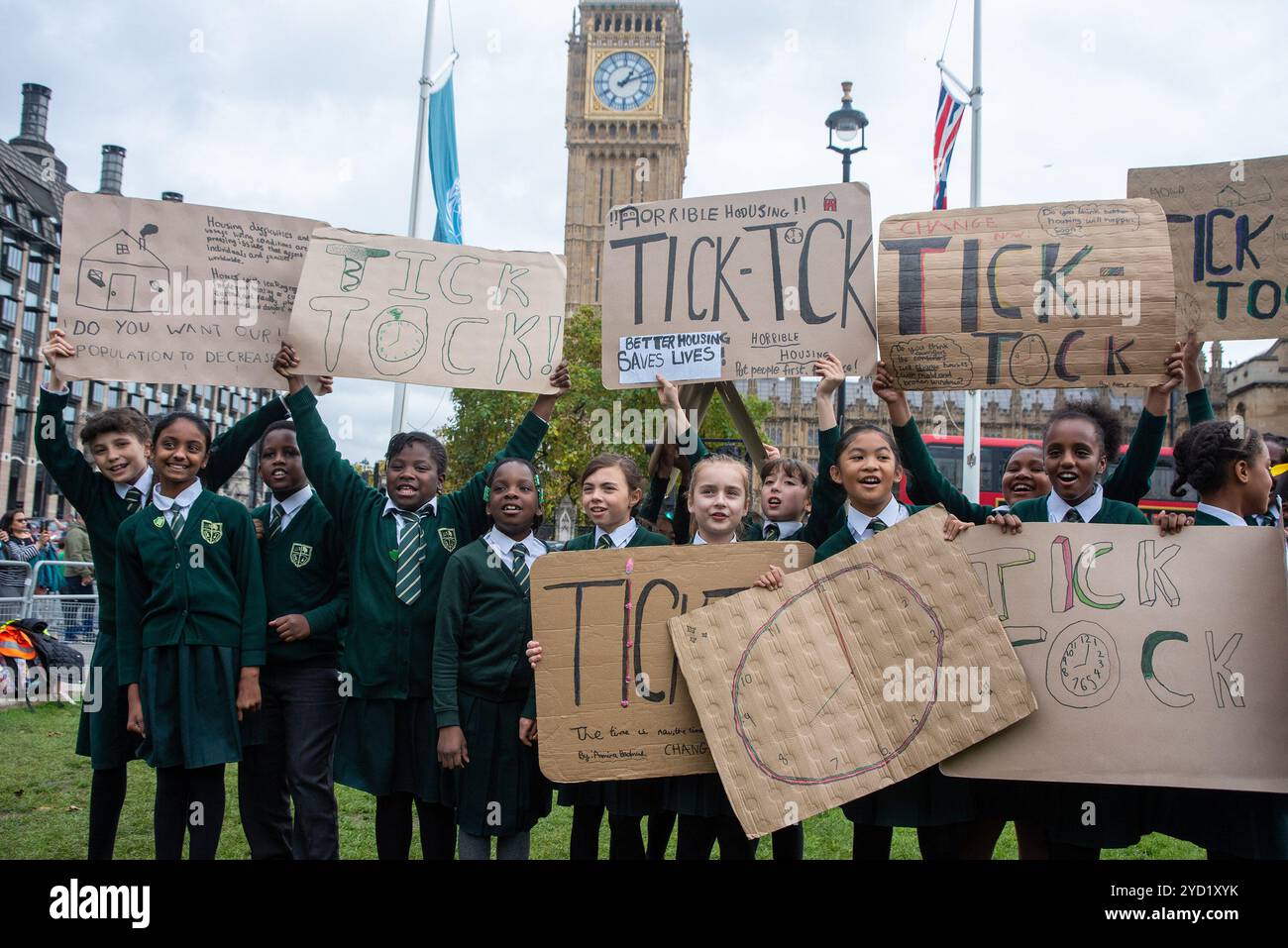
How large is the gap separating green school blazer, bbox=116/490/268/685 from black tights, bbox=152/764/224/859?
440mm

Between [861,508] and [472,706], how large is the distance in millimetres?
1677

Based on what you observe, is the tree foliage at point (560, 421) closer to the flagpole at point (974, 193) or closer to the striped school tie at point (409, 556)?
the flagpole at point (974, 193)

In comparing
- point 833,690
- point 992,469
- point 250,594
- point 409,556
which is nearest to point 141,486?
point 250,594

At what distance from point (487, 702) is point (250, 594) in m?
1.12

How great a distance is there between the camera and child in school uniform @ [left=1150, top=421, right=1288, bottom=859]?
3.17 meters

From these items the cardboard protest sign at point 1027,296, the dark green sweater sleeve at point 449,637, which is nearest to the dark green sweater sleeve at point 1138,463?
the cardboard protest sign at point 1027,296

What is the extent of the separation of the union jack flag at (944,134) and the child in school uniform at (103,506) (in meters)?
11.0

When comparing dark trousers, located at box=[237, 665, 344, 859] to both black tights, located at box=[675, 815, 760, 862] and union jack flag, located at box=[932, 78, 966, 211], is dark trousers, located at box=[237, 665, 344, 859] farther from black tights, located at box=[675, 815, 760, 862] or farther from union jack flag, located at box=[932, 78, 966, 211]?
union jack flag, located at box=[932, 78, 966, 211]

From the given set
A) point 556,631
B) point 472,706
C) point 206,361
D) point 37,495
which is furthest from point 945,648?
point 37,495

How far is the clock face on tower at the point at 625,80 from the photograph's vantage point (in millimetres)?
79688

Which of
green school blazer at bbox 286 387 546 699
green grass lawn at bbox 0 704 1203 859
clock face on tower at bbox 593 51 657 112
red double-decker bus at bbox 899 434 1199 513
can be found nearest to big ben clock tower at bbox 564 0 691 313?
clock face on tower at bbox 593 51 657 112

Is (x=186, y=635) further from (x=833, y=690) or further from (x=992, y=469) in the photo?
(x=992, y=469)
